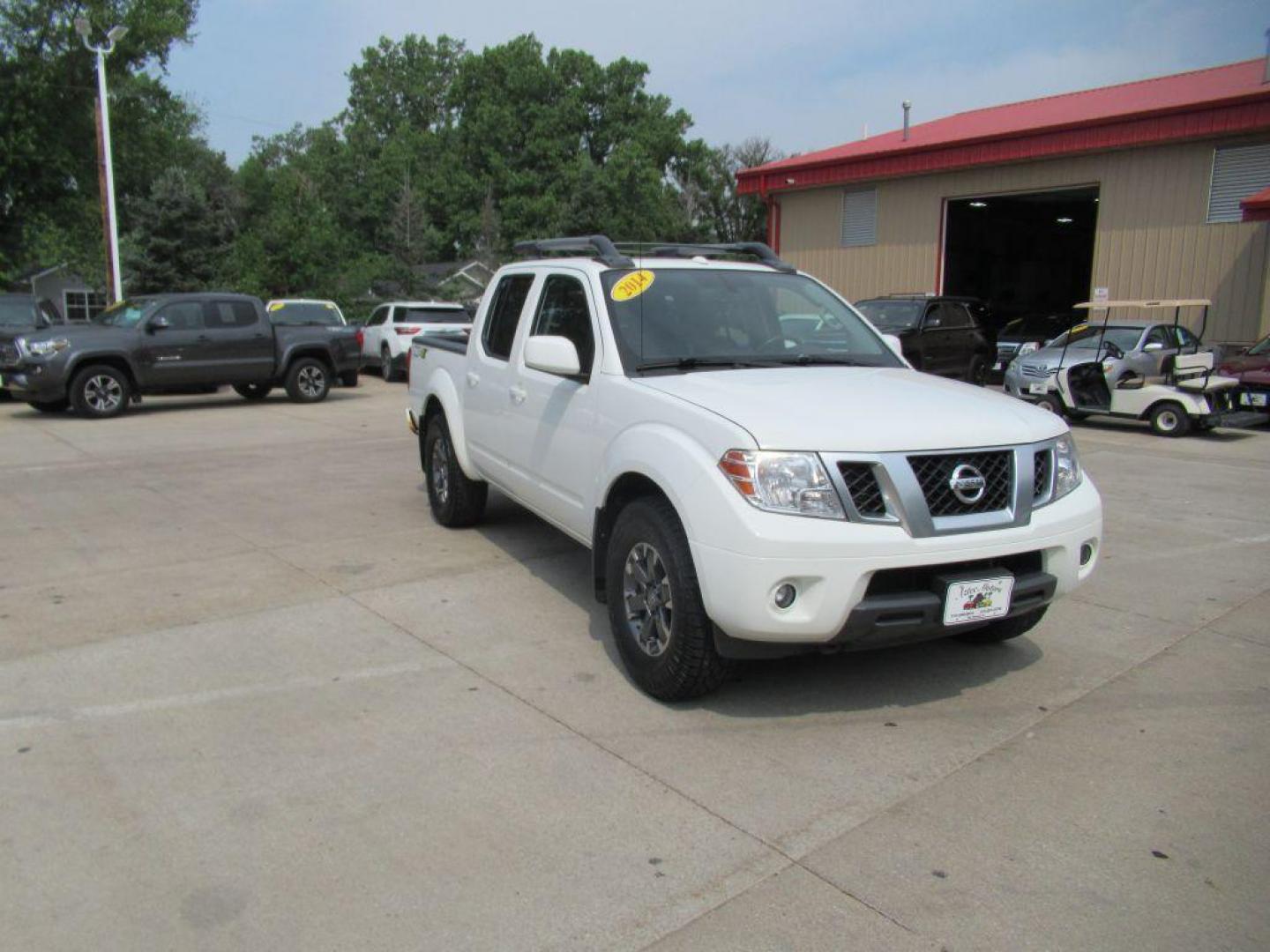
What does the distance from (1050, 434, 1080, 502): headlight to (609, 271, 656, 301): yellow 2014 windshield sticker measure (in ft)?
6.86

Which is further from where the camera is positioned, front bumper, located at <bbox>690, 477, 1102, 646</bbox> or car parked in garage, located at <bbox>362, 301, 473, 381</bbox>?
car parked in garage, located at <bbox>362, 301, 473, 381</bbox>

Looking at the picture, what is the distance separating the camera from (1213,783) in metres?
3.59

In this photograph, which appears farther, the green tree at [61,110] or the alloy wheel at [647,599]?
the green tree at [61,110]

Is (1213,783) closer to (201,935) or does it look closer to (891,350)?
(891,350)

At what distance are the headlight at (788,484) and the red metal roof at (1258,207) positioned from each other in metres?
15.7

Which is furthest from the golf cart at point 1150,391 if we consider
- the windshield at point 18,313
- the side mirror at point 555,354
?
the windshield at point 18,313

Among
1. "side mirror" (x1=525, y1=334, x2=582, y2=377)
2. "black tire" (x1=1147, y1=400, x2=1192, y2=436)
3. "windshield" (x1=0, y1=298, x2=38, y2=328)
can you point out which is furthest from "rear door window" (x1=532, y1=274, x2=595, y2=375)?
"windshield" (x1=0, y1=298, x2=38, y2=328)

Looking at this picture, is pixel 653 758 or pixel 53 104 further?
pixel 53 104

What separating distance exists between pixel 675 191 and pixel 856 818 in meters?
57.8

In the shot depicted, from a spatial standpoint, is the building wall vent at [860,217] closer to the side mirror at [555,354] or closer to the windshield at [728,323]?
the windshield at [728,323]

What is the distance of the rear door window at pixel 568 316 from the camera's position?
5.09 m

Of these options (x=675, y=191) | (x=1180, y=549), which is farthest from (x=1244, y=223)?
(x=675, y=191)

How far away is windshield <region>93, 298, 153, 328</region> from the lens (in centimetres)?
1447

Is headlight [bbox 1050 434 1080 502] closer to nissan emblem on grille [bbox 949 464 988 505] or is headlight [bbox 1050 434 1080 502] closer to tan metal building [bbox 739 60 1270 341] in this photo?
nissan emblem on grille [bbox 949 464 988 505]
